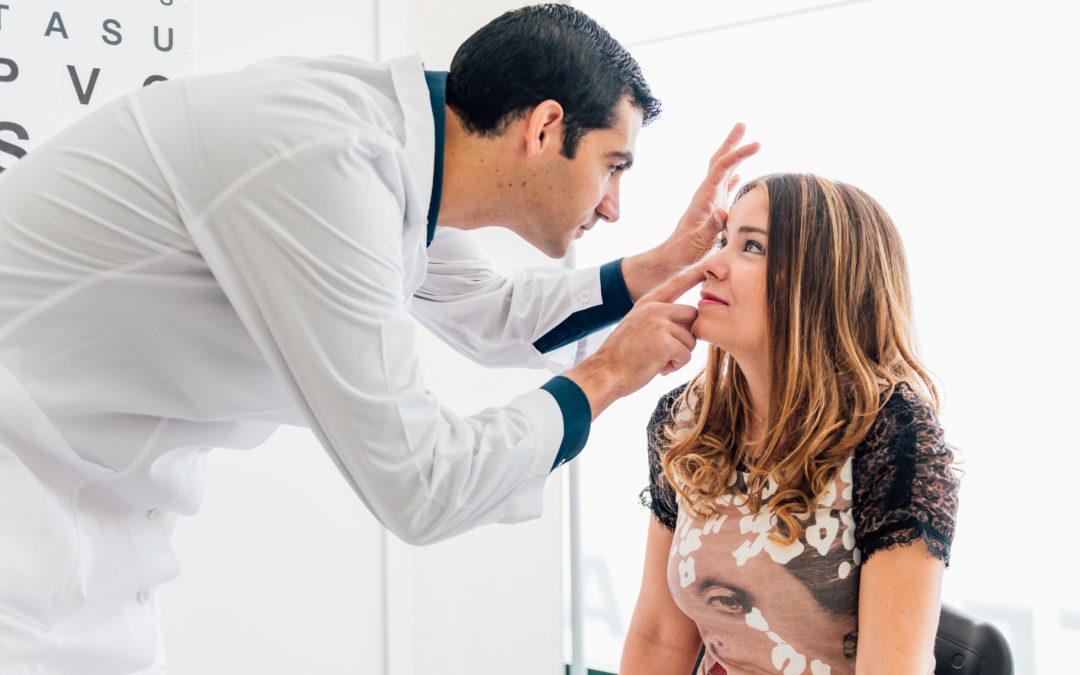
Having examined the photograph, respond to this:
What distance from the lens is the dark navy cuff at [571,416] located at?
3.84 ft

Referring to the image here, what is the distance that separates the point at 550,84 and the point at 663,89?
1690mm

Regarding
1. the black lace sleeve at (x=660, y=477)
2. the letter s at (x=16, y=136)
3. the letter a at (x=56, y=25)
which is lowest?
the black lace sleeve at (x=660, y=477)

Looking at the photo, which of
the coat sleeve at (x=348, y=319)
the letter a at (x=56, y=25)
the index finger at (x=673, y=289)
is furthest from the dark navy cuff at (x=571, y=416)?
the letter a at (x=56, y=25)

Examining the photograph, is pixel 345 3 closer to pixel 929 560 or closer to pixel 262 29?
pixel 262 29

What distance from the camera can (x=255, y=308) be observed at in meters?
1.04

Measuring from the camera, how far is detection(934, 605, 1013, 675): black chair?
1359mm

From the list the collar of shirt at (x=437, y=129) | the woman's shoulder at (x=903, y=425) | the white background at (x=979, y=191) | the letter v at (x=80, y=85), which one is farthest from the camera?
the white background at (x=979, y=191)

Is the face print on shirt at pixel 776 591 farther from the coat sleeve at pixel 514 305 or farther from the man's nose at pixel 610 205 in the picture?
the man's nose at pixel 610 205

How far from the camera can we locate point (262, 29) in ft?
7.75

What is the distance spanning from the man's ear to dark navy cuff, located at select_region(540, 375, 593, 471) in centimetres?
38

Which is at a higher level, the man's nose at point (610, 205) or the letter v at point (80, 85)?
the letter v at point (80, 85)

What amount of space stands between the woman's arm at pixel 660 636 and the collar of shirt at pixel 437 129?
87 cm

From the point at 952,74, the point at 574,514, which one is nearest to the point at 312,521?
the point at 574,514

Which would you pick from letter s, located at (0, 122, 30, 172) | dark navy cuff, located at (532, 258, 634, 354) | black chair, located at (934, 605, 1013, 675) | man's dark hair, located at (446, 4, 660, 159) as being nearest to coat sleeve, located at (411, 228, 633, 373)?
dark navy cuff, located at (532, 258, 634, 354)
